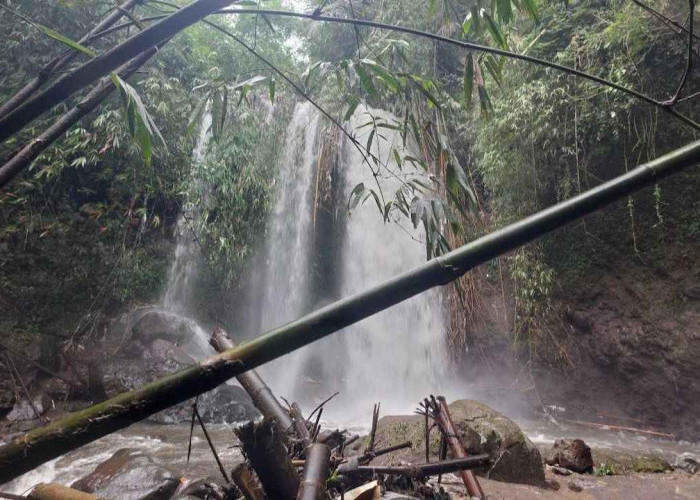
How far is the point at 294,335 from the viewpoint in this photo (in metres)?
0.62

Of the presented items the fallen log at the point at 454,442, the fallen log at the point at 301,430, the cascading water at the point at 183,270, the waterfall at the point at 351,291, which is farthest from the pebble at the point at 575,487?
the cascading water at the point at 183,270

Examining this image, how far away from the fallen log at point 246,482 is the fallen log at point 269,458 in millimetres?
122

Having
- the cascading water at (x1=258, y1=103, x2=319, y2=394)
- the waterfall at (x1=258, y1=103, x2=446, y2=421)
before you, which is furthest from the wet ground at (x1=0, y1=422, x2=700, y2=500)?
the cascading water at (x1=258, y1=103, x2=319, y2=394)

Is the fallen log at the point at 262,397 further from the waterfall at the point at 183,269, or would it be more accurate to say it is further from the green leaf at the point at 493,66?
the waterfall at the point at 183,269

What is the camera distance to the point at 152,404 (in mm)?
608

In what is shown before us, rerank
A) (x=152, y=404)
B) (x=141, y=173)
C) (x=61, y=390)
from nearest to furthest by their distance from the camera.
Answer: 1. (x=152, y=404)
2. (x=61, y=390)
3. (x=141, y=173)

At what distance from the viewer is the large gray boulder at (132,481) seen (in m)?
2.89

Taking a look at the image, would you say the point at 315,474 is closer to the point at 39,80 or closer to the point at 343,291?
the point at 39,80

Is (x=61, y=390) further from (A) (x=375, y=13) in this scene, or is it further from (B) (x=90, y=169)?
(A) (x=375, y=13)

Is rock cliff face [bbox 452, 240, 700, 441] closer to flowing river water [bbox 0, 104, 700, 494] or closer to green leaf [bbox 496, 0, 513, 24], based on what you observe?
flowing river water [bbox 0, 104, 700, 494]

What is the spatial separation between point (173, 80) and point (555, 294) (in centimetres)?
705

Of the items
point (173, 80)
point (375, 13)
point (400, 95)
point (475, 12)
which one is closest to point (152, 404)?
point (400, 95)

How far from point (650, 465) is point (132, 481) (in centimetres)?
427

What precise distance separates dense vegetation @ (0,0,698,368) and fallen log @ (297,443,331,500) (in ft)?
12.7
